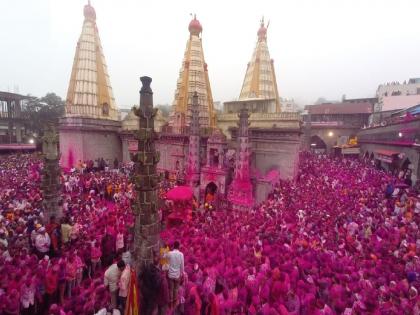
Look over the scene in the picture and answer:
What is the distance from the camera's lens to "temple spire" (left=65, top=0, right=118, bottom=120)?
80.0ft

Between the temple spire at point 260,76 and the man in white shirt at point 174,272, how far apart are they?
21583 mm

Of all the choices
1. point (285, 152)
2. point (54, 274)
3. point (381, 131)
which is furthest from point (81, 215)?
point (381, 131)

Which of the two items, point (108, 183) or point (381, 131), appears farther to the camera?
point (381, 131)

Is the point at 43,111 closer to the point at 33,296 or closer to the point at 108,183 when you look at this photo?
the point at 108,183

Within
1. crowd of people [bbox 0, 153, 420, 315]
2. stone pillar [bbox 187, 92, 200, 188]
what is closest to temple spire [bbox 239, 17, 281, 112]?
stone pillar [bbox 187, 92, 200, 188]

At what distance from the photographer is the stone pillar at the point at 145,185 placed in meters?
6.32

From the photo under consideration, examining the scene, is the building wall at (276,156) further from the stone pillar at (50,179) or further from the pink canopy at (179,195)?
the stone pillar at (50,179)

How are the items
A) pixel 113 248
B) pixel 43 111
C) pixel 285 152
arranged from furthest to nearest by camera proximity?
pixel 43 111 < pixel 285 152 < pixel 113 248

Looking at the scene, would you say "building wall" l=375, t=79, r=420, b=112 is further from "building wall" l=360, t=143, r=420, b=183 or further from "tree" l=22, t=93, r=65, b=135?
"tree" l=22, t=93, r=65, b=135

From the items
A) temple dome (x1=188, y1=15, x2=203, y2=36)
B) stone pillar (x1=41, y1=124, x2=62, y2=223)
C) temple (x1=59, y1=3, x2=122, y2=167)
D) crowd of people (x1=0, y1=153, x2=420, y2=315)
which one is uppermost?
temple dome (x1=188, y1=15, x2=203, y2=36)

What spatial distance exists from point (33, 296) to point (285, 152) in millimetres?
17114

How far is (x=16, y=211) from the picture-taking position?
11.0 m

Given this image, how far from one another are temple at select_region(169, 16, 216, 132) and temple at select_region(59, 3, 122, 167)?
7206mm

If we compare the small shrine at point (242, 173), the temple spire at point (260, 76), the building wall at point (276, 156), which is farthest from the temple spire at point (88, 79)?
the small shrine at point (242, 173)
